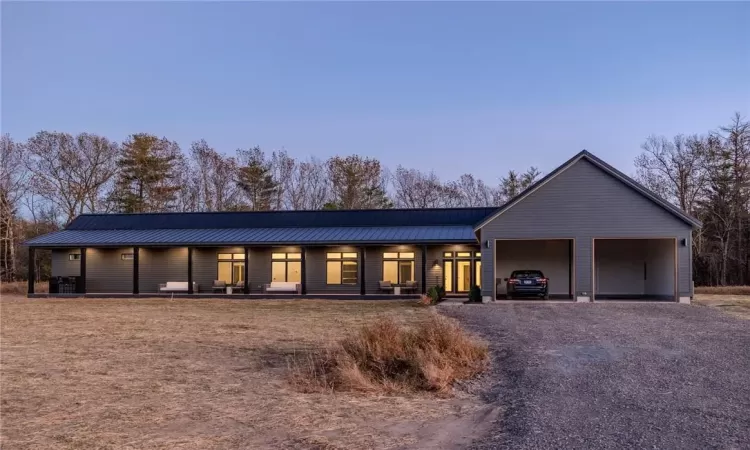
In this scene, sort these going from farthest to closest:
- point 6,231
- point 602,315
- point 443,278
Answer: point 6,231
point 443,278
point 602,315

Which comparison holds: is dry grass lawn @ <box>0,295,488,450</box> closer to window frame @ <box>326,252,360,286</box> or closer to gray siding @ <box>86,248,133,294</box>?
window frame @ <box>326,252,360,286</box>

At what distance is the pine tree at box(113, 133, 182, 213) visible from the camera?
46.2 m

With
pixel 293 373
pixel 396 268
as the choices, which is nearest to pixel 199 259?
pixel 396 268

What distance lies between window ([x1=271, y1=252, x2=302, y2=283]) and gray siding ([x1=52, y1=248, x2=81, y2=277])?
35.2 ft

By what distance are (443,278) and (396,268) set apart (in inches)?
91.8

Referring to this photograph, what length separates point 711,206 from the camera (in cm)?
3925

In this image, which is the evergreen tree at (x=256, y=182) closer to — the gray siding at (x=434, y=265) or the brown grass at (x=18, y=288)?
the brown grass at (x=18, y=288)

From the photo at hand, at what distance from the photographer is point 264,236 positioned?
29828 millimetres

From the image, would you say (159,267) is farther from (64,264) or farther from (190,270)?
(64,264)

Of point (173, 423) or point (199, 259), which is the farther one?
point (199, 259)

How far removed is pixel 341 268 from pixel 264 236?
13.7ft

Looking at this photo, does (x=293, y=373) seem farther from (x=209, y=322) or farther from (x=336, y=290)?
(x=336, y=290)

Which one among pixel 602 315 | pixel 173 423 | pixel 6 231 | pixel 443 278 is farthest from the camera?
pixel 6 231

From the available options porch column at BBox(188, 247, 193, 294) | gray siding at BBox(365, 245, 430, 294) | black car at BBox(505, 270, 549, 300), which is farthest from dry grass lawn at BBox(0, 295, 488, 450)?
gray siding at BBox(365, 245, 430, 294)
